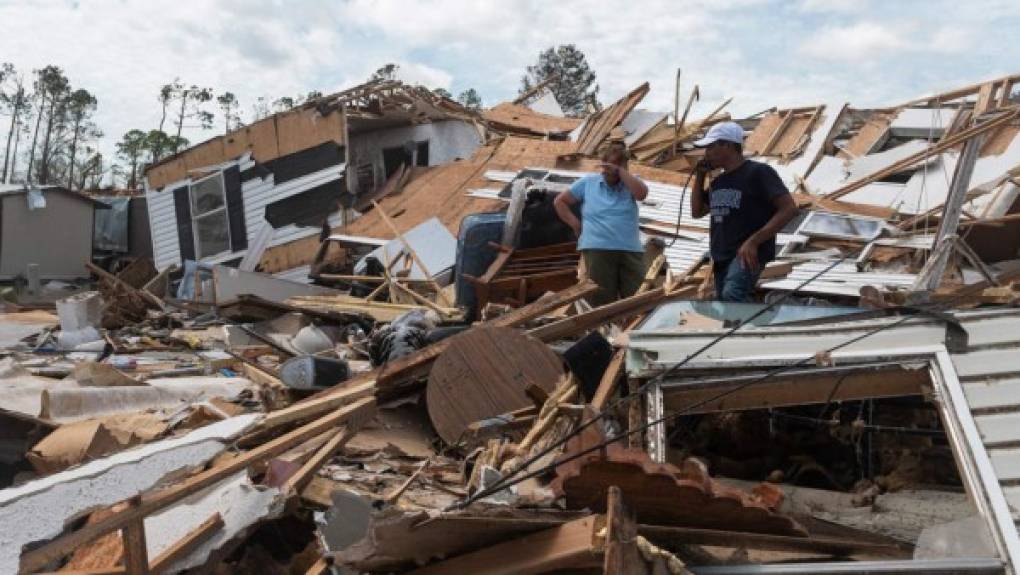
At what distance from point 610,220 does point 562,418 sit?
237 centimetres

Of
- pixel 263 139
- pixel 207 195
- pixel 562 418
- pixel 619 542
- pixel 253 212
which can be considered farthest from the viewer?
pixel 207 195

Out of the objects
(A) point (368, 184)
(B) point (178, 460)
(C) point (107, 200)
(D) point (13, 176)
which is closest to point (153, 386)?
(B) point (178, 460)

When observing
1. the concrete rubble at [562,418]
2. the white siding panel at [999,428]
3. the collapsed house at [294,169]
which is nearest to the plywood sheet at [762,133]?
the concrete rubble at [562,418]

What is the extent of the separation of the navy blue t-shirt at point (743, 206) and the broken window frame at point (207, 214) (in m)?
11.6

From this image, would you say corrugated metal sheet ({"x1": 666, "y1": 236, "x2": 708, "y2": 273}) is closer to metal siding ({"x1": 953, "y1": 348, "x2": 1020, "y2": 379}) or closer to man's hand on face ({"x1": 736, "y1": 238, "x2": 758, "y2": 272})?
man's hand on face ({"x1": 736, "y1": 238, "x2": 758, "y2": 272})

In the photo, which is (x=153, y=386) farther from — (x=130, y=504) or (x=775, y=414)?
(x=775, y=414)

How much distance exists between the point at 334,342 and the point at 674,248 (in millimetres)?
3366

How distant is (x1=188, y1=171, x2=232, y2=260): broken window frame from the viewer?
608 inches

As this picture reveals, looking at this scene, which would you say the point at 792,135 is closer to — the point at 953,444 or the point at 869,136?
the point at 869,136

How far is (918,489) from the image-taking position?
3992 mm

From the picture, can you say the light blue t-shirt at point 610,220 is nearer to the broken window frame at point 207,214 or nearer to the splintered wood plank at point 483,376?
the splintered wood plank at point 483,376

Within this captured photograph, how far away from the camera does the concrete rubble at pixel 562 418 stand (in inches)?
115

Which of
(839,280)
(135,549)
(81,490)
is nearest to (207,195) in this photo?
(839,280)

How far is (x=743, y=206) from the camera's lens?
16.9ft
